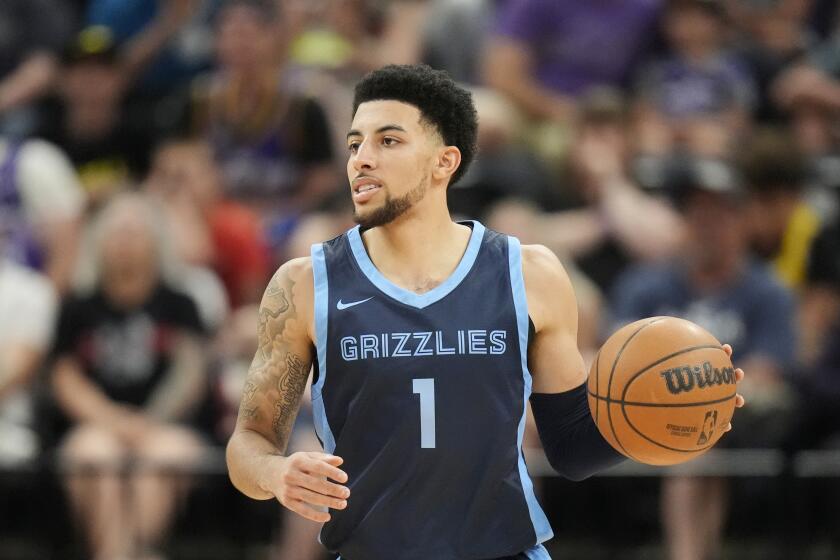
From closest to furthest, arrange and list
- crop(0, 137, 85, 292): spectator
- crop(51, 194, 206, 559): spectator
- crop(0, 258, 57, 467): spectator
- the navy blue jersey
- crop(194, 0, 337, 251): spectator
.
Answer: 1. the navy blue jersey
2. crop(51, 194, 206, 559): spectator
3. crop(0, 258, 57, 467): spectator
4. crop(0, 137, 85, 292): spectator
5. crop(194, 0, 337, 251): spectator

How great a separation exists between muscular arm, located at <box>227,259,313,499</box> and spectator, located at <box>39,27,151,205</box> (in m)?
5.23

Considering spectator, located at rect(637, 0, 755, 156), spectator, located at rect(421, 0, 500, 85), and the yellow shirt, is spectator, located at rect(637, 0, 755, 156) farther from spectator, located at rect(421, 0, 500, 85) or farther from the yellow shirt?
spectator, located at rect(421, 0, 500, 85)

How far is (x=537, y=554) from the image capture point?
14.4 ft

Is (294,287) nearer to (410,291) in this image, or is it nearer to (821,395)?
(410,291)

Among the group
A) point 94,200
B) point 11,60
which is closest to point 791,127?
point 94,200

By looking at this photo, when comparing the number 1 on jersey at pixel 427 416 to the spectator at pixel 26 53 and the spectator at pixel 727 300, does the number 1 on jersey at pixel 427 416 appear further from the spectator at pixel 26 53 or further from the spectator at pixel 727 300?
the spectator at pixel 26 53

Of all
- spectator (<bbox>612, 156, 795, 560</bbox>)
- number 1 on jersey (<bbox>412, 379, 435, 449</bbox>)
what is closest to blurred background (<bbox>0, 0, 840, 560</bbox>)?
spectator (<bbox>612, 156, 795, 560</bbox>)

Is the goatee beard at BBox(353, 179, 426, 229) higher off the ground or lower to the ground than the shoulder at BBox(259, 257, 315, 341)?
higher

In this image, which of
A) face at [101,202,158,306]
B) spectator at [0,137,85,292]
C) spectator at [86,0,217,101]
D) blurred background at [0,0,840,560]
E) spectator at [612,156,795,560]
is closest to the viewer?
spectator at [612,156,795,560]

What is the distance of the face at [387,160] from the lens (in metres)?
4.41

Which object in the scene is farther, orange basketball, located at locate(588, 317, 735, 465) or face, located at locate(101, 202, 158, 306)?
face, located at locate(101, 202, 158, 306)

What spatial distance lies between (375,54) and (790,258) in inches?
121

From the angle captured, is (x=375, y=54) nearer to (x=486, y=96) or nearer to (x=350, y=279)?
(x=486, y=96)

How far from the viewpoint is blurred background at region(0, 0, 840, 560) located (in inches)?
298
